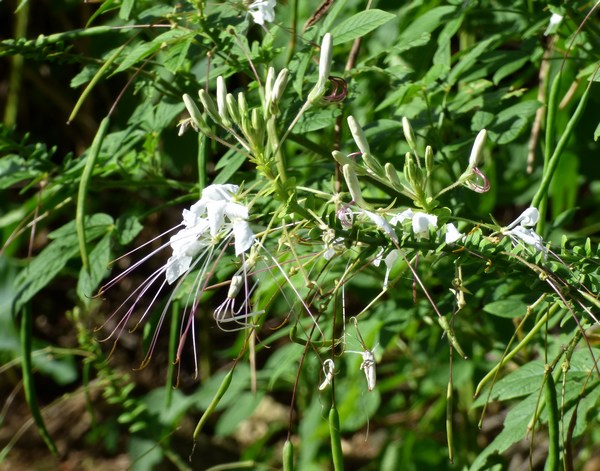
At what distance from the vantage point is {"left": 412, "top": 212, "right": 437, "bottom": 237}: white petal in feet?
2.55

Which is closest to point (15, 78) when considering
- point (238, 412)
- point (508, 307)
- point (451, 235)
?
point (238, 412)

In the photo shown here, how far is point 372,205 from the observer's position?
835 mm

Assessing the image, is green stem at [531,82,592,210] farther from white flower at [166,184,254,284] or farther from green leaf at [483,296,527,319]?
white flower at [166,184,254,284]

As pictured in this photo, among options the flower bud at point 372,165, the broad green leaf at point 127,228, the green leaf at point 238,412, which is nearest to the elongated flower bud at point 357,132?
the flower bud at point 372,165

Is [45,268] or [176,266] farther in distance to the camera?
[45,268]

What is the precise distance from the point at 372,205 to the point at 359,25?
0.36 meters

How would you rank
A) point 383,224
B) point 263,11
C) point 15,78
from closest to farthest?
point 383,224
point 263,11
point 15,78

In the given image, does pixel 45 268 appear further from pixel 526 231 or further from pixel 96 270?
pixel 526 231

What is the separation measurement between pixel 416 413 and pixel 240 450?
2.23 ft

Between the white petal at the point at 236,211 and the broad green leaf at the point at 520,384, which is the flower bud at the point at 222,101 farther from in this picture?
the broad green leaf at the point at 520,384

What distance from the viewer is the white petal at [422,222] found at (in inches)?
30.6

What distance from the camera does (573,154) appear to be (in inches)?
68.2

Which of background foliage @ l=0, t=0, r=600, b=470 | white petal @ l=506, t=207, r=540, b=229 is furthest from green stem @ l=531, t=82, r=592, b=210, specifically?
white petal @ l=506, t=207, r=540, b=229

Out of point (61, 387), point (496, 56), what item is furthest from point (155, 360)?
point (496, 56)
